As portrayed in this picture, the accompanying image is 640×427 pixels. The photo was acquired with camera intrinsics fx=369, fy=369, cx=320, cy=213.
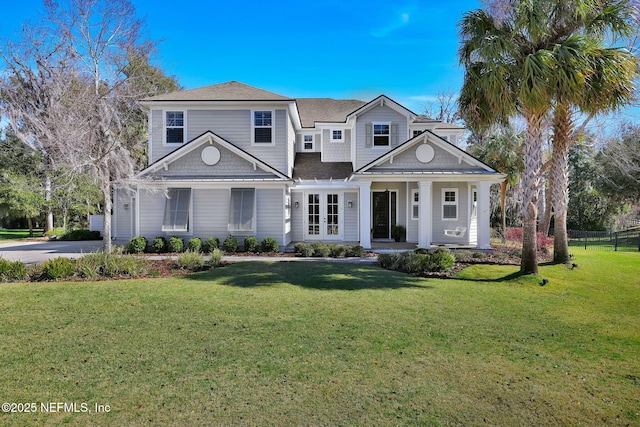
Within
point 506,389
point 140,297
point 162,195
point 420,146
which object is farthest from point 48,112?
point 506,389

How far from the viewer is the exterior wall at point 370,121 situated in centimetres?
1992

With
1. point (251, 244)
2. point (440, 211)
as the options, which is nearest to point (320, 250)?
point (251, 244)

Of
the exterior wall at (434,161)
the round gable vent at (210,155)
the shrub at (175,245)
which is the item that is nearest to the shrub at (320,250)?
the exterior wall at (434,161)

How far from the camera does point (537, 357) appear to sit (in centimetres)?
535

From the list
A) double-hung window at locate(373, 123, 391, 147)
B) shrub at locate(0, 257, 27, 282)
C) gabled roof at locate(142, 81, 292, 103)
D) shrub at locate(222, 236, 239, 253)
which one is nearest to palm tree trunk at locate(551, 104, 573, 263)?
double-hung window at locate(373, 123, 391, 147)

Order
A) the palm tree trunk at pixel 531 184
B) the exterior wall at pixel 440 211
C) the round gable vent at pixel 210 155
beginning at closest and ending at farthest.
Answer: the palm tree trunk at pixel 531 184 < the round gable vent at pixel 210 155 < the exterior wall at pixel 440 211

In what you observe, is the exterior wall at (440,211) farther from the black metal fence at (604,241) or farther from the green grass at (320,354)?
the green grass at (320,354)

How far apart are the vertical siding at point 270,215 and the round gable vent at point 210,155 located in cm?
270

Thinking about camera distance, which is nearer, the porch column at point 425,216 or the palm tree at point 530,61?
the palm tree at point 530,61

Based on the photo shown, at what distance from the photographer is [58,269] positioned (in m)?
10.5

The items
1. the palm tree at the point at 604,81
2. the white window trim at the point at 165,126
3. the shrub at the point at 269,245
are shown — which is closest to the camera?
the palm tree at the point at 604,81

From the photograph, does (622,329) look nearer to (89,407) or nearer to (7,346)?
(89,407)

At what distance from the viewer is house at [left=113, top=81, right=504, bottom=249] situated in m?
17.0

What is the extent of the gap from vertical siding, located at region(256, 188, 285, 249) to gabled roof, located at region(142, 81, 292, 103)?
4.94m
